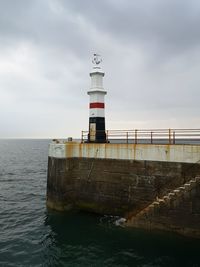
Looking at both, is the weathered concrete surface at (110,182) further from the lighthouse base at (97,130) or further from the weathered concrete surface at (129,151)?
the lighthouse base at (97,130)

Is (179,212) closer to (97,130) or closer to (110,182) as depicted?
(110,182)

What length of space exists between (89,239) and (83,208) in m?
3.26

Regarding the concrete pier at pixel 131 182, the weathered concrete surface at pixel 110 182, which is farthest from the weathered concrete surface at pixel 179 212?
the weathered concrete surface at pixel 110 182

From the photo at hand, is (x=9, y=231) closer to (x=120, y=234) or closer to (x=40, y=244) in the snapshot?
(x=40, y=244)

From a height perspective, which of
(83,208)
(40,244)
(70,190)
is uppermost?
(70,190)

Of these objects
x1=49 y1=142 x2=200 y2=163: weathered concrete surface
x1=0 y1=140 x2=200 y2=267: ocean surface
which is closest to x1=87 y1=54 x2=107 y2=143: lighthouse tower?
x1=49 y1=142 x2=200 y2=163: weathered concrete surface

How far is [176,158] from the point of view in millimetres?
13492

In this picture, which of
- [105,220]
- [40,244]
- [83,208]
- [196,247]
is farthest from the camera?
[83,208]

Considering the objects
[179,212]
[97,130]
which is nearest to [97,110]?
[97,130]

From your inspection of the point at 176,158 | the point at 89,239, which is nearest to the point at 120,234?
the point at 89,239

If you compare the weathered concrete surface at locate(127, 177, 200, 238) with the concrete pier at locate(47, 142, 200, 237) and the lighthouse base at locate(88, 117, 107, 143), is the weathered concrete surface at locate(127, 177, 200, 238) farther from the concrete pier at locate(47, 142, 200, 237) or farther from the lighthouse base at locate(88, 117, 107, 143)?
the lighthouse base at locate(88, 117, 107, 143)

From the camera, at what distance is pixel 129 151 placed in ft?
48.2

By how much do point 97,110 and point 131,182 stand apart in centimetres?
577

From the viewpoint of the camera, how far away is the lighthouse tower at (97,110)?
58.9 ft
